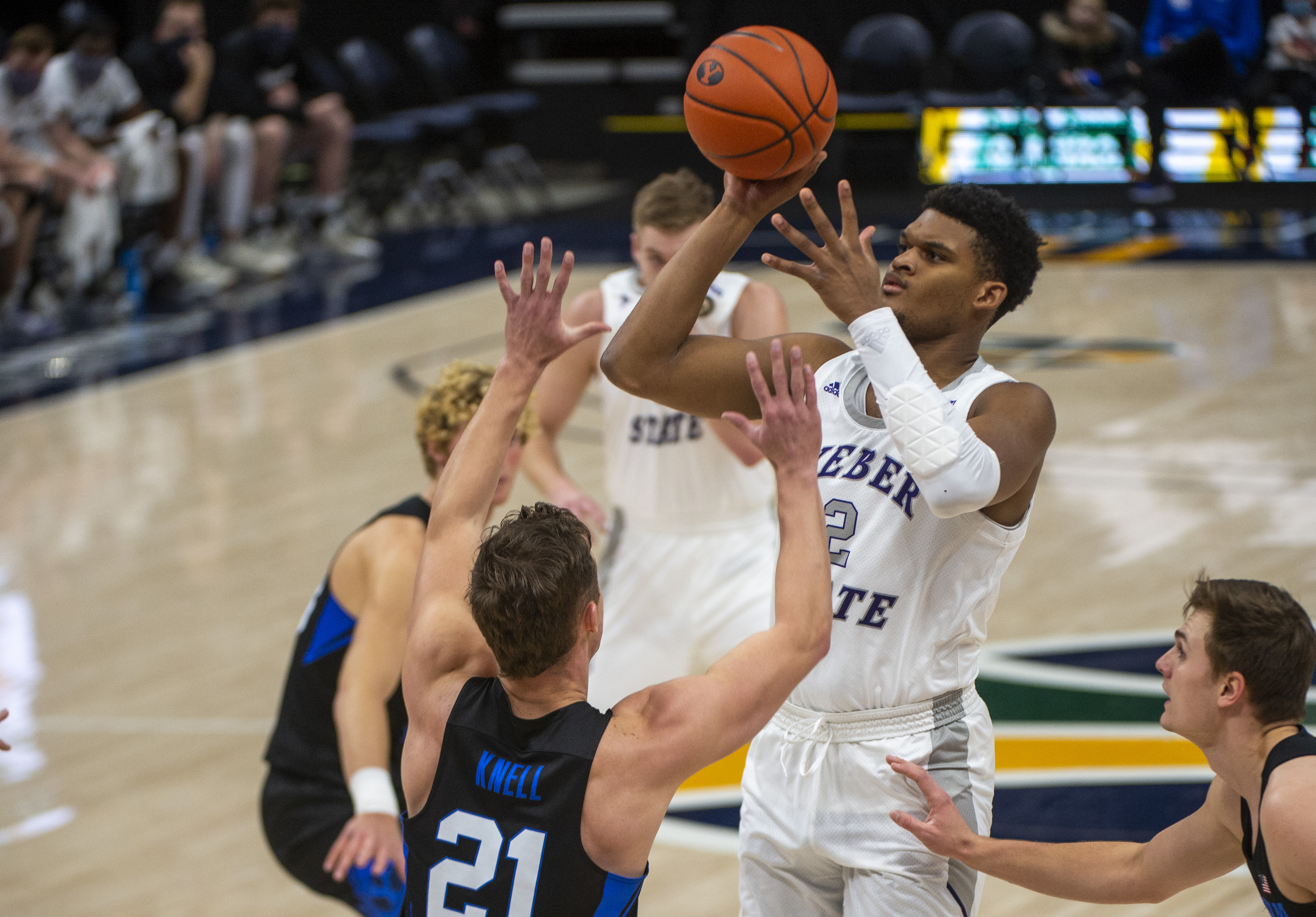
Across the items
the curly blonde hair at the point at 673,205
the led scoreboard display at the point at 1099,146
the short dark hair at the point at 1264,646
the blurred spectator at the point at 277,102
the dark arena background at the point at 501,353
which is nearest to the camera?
the short dark hair at the point at 1264,646

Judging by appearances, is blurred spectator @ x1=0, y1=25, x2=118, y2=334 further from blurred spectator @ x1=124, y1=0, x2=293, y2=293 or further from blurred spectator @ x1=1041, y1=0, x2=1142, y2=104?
blurred spectator @ x1=1041, y1=0, x2=1142, y2=104

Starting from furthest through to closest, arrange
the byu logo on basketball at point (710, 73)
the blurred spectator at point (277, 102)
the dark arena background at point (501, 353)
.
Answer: the blurred spectator at point (277, 102)
the dark arena background at point (501, 353)
the byu logo on basketball at point (710, 73)

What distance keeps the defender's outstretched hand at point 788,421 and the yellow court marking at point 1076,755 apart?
2.77 m

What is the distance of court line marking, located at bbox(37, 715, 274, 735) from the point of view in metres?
5.77

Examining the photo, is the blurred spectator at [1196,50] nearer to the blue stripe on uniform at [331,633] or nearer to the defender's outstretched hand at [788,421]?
the blue stripe on uniform at [331,633]

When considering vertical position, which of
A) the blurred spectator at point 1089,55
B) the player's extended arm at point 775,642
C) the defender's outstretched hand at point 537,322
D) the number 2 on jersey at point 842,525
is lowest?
the blurred spectator at point 1089,55

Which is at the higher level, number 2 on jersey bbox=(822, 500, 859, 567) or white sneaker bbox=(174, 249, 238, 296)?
number 2 on jersey bbox=(822, 500, 859, 567)

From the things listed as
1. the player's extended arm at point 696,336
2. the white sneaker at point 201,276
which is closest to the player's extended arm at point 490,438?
the player's extended arm at point 696,336

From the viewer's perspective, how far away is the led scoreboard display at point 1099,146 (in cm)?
1436

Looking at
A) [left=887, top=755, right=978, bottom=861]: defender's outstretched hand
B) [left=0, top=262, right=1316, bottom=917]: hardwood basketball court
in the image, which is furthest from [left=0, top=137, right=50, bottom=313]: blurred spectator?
[left=887, top=755, right=978, bottom=861]: defender's outstretched hand

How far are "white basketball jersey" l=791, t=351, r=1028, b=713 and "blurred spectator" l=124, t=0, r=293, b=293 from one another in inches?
465

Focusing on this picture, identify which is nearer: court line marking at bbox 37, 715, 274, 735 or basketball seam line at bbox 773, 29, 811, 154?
basketball seam line at bbox 773, 29, 811, 154

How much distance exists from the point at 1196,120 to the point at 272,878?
1270 centimetres

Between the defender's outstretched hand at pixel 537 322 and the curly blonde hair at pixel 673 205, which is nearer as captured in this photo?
the defender's outstretched hand at pixel 537 322
